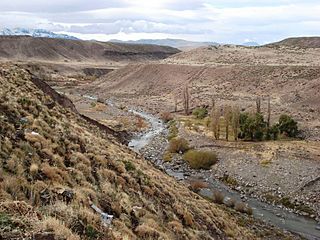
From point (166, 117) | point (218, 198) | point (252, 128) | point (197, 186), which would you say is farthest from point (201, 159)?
point (166, 117)

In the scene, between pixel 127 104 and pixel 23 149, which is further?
pixel 127 104

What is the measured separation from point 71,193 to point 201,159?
3535 cm

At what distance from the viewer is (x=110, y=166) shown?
21156 millimetres

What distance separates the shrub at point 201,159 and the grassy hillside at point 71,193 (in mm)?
21344

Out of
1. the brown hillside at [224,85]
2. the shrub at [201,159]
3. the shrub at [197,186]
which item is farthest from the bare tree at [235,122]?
the shrub at [197,186]

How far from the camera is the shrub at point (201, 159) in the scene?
47.8m

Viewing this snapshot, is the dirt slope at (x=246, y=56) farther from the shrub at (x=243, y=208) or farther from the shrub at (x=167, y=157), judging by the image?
the shrub at (x=243, y=208)

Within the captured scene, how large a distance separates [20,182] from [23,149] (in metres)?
3.33

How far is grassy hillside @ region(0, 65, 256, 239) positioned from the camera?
1087 cm

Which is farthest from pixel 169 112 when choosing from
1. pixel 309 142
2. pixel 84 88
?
pixel 84 88

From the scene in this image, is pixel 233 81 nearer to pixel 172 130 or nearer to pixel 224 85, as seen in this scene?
pixel 224 85

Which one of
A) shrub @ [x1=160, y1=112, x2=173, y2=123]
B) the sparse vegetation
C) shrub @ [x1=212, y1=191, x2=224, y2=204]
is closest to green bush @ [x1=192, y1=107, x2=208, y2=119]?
shrub @ [x1=160, y1=112, x2=173, y2=123]

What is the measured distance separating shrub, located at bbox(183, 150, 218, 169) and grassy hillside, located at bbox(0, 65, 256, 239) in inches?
840

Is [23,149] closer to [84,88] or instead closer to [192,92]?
[192,92]
